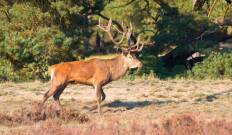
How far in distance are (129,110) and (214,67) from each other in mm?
13904

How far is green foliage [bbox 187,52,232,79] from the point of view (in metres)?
28.6

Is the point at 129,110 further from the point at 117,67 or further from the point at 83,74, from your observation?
the point at 83,74

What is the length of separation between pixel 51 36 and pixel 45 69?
1708 millimetres

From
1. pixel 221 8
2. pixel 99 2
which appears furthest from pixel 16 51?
pixel 221 8

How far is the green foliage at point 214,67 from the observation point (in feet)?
93.9

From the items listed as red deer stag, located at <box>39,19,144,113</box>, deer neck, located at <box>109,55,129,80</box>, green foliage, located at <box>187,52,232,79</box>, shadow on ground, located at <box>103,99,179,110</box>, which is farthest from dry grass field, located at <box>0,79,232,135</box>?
green foliage, located at <box>187,52,232,79</box>

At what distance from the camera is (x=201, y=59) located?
3219 centimetres

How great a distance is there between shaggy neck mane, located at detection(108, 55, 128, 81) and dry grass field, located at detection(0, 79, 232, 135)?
826mm

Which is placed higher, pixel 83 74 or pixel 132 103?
pixel 83 74

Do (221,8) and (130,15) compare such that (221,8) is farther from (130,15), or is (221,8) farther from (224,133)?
(224,133)

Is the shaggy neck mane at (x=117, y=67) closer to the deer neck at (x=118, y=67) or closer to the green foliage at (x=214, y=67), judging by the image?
the deer neck at (x=118, y=67)

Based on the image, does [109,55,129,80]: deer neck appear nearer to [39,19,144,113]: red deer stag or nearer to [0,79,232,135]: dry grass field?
[39,19,144,113]: red deer stag

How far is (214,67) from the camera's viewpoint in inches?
1144

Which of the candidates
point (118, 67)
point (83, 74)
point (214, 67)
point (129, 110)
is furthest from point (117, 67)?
point (214, 67)
